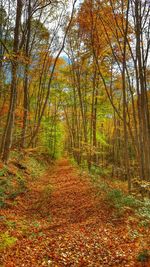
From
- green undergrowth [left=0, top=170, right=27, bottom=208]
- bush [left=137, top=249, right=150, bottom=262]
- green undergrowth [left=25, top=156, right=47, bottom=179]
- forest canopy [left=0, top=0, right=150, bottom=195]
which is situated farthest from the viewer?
green undergrowth [left=25, top=156, right=47, bottom=179]

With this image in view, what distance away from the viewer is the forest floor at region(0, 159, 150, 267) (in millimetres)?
4418

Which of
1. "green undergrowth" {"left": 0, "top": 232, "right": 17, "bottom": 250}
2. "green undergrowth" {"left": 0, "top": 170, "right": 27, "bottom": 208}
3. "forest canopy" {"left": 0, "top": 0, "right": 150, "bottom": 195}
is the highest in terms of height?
"forest canopy" {"left": 0, "top": 0, "right": 150, "bottom": 195}

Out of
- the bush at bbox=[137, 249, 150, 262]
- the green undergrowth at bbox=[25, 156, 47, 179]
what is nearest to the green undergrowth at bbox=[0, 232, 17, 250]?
the bush at bbox=[137, 249, 150, 262]

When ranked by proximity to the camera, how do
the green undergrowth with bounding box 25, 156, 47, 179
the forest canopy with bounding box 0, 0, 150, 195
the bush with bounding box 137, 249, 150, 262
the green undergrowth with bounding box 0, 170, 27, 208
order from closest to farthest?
the bush with bounding box 137, 249, 150, 262
the green undergrowth with bounding box 0, 170, 27, 208
the forest canopy with bounding box 0, 0, 150, 195
the green undergrowth with bounding box 25, 156, 47, 179

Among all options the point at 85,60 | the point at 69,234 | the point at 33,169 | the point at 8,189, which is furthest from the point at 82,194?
the point at 85,60

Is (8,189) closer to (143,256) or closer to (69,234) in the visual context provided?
(69,234)

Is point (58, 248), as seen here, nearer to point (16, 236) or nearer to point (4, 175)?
point (16, 236)

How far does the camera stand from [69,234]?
564 centimetres

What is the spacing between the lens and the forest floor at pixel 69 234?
14.5ft

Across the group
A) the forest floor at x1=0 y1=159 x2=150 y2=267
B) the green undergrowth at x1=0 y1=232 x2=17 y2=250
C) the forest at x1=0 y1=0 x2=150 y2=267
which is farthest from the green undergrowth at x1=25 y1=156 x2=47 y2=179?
the green undergrowth at x1=0 y1=232 x2=17 y2=250

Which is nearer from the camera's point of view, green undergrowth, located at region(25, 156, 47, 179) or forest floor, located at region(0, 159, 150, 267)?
forest floor, located at region(0, 159, 150, 267)

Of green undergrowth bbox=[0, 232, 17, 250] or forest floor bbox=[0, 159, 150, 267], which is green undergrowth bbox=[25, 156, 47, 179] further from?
green undergrowth bbox=[0, 232, 17, 250]

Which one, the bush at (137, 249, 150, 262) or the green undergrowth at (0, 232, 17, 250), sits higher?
the green undergrowth at (0, 232, 17, 250)

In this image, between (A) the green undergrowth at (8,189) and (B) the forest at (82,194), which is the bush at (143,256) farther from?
(A) the green undergrowth at (8,189)
